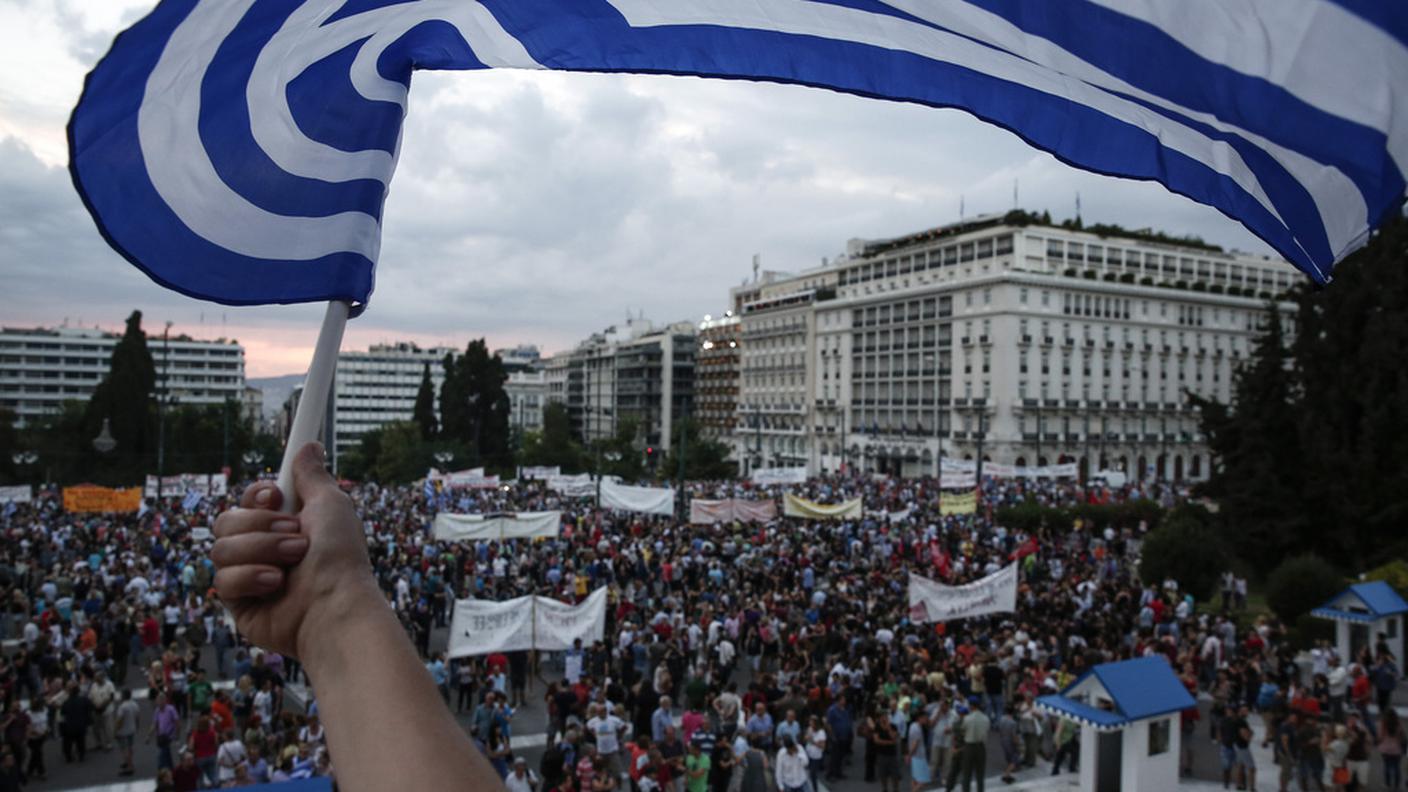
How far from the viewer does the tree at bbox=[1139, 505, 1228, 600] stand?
77.8ft

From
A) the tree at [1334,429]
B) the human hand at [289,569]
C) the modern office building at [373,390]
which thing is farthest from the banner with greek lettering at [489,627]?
the modern office building at [373,390]

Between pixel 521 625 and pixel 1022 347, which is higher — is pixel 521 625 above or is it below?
below

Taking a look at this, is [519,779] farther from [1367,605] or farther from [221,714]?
[1367,605]

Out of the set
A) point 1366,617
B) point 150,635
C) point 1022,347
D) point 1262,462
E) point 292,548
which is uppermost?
point 1022,347

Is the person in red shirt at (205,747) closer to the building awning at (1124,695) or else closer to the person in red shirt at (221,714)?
the person in red shirt at (221,714)

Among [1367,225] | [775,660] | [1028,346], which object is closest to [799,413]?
[1028,346]

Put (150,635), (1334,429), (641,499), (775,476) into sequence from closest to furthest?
(150,635) < (641,499) < (1334,429) < (775,476)

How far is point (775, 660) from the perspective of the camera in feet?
56.0

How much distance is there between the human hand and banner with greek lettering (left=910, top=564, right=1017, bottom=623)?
15.9 meters

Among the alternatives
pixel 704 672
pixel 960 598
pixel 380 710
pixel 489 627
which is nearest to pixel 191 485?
pixel 489 627

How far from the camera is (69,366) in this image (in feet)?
465

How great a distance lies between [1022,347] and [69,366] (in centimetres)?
13183

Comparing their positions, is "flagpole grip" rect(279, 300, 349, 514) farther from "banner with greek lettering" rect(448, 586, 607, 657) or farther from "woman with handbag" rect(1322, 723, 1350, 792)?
"woman with handbag" rect(1322, 723, 1350, 792)

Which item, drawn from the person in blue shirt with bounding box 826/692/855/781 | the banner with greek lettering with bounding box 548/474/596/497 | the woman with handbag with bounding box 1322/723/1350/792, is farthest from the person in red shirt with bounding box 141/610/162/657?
the woman with handbag with bounding box 1322/723/1350/792
